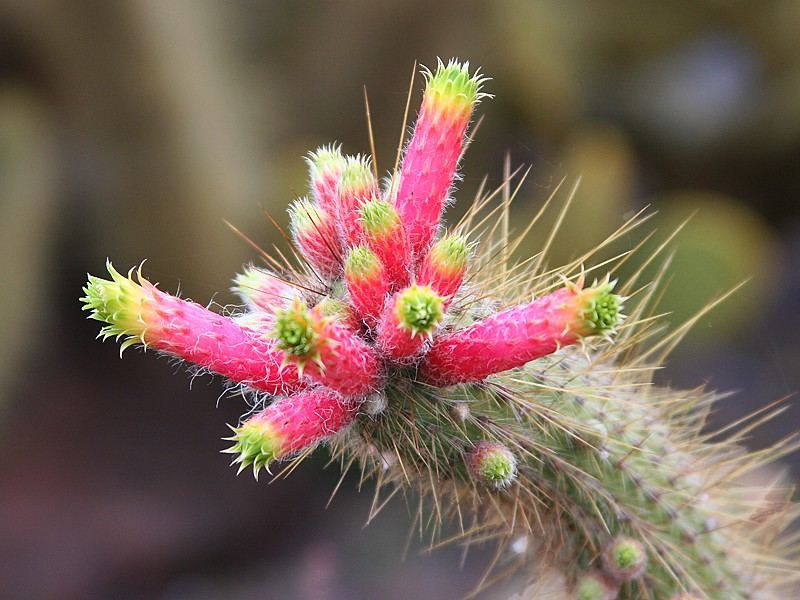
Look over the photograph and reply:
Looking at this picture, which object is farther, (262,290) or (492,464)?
(262,290)

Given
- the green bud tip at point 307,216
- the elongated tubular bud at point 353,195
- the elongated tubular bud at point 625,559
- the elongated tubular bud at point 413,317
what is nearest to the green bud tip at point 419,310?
the elongated tubular bud at point 413,317

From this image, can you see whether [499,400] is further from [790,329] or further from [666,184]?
[666,184]

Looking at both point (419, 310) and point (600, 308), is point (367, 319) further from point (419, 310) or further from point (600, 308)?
point (600, 308)

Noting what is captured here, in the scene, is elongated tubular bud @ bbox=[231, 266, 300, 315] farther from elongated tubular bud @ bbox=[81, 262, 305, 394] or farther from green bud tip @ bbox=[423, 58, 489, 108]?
green bud tip @ bbox=[423, 58, 489, 108]

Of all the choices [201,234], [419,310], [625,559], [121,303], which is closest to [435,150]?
[419,310]

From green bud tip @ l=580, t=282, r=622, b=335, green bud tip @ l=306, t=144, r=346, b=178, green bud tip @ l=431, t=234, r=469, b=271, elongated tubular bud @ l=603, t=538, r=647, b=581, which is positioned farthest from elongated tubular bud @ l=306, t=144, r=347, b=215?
elongated tubular bud @ l=603, t=538, r=647, b=581

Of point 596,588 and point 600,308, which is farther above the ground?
point 600,308

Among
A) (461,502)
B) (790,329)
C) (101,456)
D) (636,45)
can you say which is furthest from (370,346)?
(636,45)
